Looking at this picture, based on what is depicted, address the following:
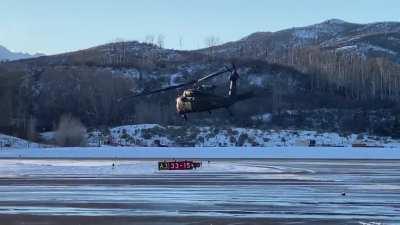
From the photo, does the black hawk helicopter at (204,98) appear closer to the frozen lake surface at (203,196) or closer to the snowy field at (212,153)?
the frozen lake surface at (203,196)

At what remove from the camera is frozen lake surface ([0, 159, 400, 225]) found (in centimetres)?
1783

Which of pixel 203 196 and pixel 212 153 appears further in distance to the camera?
pixel 212 153

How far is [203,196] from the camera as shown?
75.4 ft

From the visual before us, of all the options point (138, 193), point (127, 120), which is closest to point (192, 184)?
point (138, 193)

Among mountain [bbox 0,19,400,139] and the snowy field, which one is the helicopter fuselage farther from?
mountain [bbox 0,19,400,139]

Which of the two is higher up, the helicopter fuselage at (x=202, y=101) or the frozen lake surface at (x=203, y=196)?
the helicopter fuselage at (x=202, y=101)

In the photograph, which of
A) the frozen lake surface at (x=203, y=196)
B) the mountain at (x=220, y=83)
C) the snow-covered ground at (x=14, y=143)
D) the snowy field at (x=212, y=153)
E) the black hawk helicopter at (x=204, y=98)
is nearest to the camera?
the frozen lake surface at (x=203, y=196)

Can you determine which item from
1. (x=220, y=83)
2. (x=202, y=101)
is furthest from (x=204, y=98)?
(x=220, y=83)

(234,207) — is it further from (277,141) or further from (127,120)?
(127,120)

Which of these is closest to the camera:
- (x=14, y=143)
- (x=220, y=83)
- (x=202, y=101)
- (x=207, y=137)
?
(x=202, y=101)

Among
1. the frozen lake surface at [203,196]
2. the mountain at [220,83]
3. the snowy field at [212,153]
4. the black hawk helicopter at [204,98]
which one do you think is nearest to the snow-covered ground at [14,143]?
the mountain at [220,83]

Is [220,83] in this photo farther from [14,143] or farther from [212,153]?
[14,143]

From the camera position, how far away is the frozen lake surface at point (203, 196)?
58.5 feet

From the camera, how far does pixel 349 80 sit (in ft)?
464
